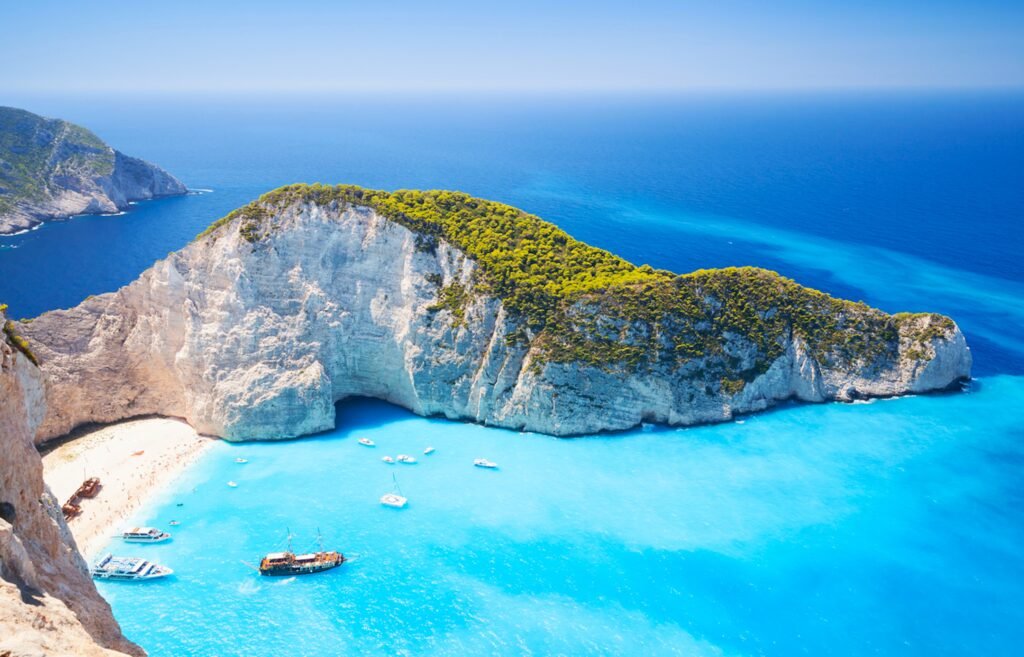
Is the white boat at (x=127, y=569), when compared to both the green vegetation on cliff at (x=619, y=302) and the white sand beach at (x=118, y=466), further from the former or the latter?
the green vegetation on cliff at (x=619, y=302)

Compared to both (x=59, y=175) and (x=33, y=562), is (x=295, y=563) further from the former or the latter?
(x=59, y=175)

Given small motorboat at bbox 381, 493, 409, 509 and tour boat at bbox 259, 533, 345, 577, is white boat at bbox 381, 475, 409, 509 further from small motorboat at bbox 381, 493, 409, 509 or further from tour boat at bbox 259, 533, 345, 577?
tour boat at bbox 259, 533, 345, 577

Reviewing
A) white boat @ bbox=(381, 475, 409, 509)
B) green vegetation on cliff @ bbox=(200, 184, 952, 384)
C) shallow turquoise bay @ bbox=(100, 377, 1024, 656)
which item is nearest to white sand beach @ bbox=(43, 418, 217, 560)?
shallow turquoise bay @ bbox=(100, 377, 1024, 656)

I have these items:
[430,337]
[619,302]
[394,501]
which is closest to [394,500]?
[394,501]

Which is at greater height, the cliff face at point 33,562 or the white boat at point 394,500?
the cliff face at point 33,562

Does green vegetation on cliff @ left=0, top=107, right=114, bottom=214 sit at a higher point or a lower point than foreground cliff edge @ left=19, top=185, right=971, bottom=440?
higher

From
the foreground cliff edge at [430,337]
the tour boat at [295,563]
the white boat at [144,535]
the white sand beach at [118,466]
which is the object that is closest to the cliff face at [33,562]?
the tour boat at [295,563]
